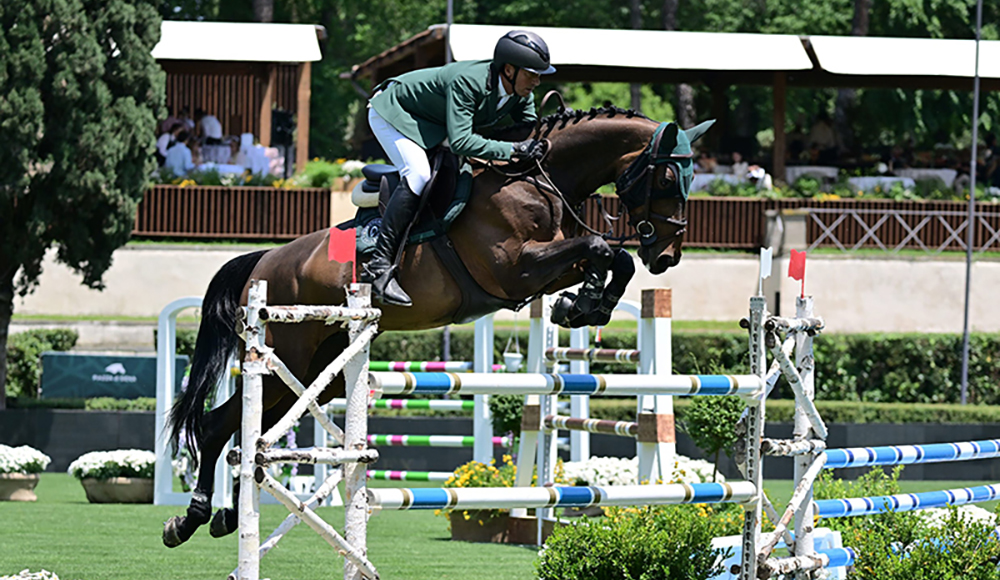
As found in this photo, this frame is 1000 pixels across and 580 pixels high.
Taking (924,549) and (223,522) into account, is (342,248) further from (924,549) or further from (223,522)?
(924,549)

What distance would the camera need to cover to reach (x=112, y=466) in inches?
497

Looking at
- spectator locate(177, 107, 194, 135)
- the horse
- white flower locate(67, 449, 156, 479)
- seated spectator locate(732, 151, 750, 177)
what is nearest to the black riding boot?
the horse

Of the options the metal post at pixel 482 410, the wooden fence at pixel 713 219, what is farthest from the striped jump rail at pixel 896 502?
the wooden fence at pixel 713 219

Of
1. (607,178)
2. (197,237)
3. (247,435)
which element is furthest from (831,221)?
(247,435)

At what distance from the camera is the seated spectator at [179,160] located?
79.4 ft

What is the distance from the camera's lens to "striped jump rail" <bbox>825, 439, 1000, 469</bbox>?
6324 mm

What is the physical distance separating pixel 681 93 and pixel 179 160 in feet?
46.4

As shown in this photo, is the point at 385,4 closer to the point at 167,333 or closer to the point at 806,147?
the point at 806,147

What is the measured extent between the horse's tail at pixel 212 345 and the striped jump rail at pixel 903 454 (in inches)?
132

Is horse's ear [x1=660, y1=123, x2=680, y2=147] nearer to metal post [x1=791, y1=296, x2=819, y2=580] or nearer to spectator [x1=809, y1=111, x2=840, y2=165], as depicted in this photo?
metal post [x1=791, y1=296, x2=819, y2=580]

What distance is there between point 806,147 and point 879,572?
23233 mm

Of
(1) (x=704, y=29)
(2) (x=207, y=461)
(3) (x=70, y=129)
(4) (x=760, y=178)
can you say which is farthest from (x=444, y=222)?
(1) (x=704, y=29)

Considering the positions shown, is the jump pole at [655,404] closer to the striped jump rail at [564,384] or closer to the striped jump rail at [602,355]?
the striped jump rail at [602,355]

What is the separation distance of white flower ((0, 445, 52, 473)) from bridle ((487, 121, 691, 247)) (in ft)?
23.3
